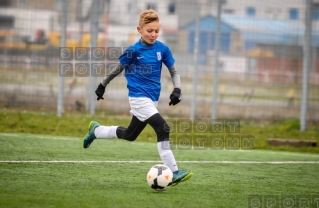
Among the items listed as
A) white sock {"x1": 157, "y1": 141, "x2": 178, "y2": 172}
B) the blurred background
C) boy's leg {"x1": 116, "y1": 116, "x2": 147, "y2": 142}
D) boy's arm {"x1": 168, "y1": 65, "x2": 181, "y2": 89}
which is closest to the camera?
white sock {"x1": 157, "y1": 141, "x2": 178, "y2": 172}

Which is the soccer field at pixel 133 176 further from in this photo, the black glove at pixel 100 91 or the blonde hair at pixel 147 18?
the blonde hair at pixel 147 18

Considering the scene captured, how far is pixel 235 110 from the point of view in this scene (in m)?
16.0

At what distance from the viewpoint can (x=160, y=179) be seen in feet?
21.8

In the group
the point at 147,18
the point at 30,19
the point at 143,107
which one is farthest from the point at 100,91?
the point at 30,19

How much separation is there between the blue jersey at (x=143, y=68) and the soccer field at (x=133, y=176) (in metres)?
1.02

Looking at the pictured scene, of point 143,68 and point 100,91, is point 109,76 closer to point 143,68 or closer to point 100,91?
point 100,91

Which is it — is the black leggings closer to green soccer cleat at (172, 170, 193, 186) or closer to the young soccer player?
the young soccer player

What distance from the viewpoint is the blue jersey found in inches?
284

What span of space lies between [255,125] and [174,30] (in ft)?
9.45

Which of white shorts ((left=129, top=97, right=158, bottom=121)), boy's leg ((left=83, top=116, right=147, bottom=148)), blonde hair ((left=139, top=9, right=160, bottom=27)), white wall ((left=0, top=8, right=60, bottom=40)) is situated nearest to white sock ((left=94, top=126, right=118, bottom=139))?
boy's leg ((left=83, top=116, right=147, bottom=148))

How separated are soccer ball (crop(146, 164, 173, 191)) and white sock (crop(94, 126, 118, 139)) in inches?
48.7

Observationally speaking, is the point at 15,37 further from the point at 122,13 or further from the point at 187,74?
the point at 187,74

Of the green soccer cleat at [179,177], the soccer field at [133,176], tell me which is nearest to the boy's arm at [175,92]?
the green soccer cleat at [179,177]

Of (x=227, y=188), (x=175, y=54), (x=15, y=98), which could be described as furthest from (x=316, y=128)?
(x=227, y=188)
